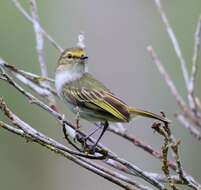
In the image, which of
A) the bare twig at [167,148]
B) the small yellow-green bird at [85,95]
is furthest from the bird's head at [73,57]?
the bare twig at [167,148]

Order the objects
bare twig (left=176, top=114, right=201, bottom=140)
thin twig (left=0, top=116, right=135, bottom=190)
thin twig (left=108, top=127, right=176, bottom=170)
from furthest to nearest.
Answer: bare twig (left=176, top=114, right=201, bottom=140), thin twig (left=108, top=127, right=176, bottom=170), thin twig (left=0, top=116, right=135, bottom=190)

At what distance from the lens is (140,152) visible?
370 inches

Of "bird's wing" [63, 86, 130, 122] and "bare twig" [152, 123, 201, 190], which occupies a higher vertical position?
"bird's wing" [63, 86, 130, 122]

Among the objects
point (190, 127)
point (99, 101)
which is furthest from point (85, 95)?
point (190, 127)

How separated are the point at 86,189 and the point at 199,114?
615 centimetres

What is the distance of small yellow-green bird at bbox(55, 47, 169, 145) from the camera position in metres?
4.66

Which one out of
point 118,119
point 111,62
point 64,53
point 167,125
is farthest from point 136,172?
point 111,62

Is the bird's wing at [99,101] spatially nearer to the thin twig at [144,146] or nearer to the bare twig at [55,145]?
the thin twig at [144,146]

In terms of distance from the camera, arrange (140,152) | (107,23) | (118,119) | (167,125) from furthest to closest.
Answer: (107,23) < (140,152) < (118,119) < (167,125)

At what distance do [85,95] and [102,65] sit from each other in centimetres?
532

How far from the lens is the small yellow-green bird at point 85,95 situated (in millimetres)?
4663

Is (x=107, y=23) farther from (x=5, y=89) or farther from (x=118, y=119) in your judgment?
(x=118, y=119)

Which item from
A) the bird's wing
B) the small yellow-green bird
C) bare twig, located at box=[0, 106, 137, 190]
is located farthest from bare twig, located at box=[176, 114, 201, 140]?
bare twig, located at box=[0, 106, 137, 190]

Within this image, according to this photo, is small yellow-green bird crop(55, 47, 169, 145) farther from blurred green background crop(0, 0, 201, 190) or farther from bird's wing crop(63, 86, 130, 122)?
blurred green background crop(0, 0, 201, 190)
